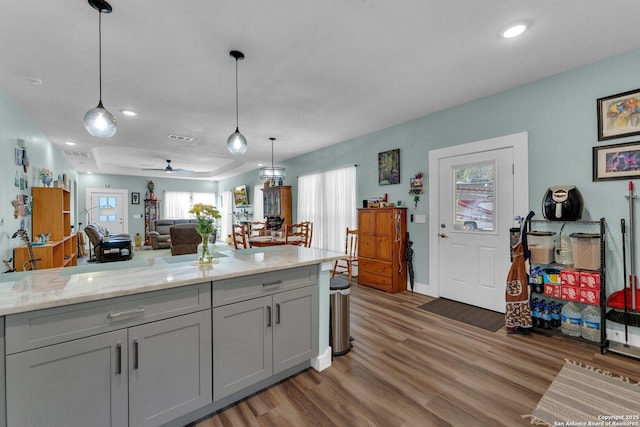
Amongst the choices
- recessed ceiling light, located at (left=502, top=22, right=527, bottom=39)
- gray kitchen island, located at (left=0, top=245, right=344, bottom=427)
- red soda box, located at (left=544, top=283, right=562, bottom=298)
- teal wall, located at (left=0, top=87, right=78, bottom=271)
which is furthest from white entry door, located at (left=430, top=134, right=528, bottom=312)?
teal wall, located at (left=0, top=87, right=78, bottom=271)

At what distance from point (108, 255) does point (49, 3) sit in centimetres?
621

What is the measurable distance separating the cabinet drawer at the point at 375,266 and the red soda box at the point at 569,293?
2011 millimetres

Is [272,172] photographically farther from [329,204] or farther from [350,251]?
[350,251]

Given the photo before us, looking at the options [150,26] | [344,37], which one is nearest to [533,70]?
[344,37]

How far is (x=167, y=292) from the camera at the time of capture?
5.20 feet

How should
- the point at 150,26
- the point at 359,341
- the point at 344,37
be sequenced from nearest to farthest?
1. the point at 150,26
2. the point at 344,37
3. the point at 359,341

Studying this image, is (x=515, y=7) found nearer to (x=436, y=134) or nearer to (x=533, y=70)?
(x=533, y=70)

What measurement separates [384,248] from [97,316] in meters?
3.65

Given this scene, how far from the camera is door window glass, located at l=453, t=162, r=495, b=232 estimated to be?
11.5 feet

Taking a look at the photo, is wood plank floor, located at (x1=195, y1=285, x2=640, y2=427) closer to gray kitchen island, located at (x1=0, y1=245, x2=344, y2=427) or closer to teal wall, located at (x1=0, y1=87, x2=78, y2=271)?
gray kitchen island, located at (x1=0, y1=245, x2=344, y2=427)

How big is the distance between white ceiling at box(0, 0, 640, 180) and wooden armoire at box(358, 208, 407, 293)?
151cm

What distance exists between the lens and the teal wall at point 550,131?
8.59 feet

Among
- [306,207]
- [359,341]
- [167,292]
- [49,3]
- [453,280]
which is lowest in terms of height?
[359,341]

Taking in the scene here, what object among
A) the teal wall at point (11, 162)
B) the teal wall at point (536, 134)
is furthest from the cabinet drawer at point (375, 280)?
the teal wall at point (11, 162)
